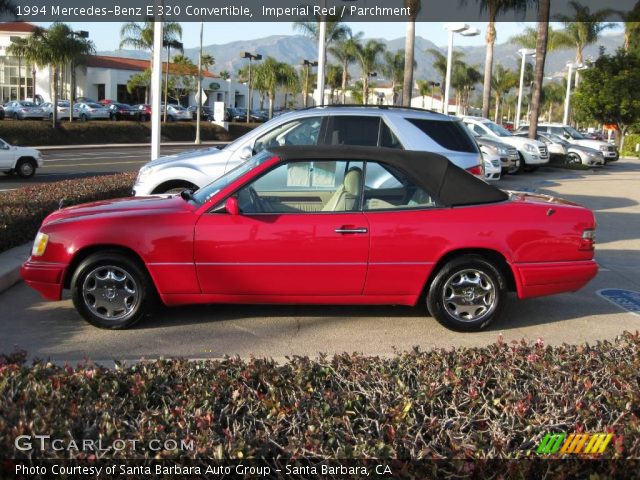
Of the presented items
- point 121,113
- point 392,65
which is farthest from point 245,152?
point 392,65

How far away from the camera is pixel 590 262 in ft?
20.2

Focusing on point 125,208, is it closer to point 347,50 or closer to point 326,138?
point 326,138

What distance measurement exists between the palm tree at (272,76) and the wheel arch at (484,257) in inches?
2084

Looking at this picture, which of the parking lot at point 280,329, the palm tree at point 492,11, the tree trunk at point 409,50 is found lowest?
the parking lot at point 280,329

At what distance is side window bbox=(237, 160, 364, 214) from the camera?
5.95 metres

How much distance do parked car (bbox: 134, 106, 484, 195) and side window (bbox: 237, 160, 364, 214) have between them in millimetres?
2791

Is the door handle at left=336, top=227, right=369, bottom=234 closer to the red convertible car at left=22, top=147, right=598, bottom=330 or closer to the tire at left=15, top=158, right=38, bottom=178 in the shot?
the red convertible car at left=22, top=147, right=598, bottom=330

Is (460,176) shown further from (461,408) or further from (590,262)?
(461,408)

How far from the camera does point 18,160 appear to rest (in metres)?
19.8

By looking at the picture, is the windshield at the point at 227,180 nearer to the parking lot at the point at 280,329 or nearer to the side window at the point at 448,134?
the parking lot at the point at 280,329

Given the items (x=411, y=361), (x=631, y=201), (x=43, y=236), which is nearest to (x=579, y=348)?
(x=411, y=361)

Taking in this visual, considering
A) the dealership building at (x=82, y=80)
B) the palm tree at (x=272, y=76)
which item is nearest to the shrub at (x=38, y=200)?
the palm tree at (x=272, y=76)

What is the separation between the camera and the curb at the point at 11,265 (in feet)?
23.1

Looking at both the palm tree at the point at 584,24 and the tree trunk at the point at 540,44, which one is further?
the palm tree at the point at 584,24
